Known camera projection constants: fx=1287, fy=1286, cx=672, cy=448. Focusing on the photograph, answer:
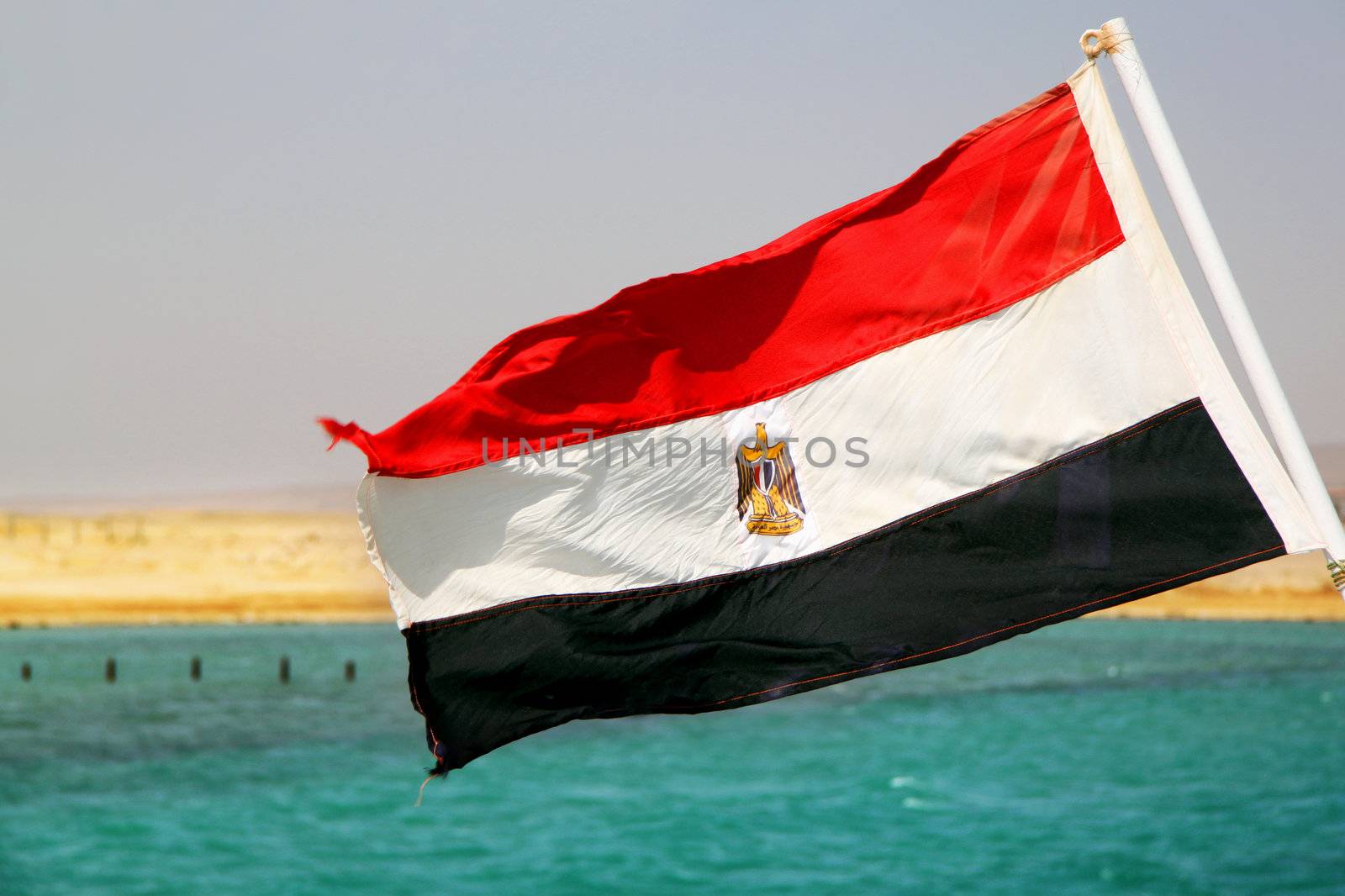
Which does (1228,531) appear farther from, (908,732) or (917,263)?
(908,732)

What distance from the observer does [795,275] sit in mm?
5523

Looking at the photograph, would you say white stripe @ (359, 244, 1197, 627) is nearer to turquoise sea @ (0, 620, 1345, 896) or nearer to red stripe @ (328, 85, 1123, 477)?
red stripe @ (328, 85, 1123, 477)

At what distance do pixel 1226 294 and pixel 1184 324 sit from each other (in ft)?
2.13

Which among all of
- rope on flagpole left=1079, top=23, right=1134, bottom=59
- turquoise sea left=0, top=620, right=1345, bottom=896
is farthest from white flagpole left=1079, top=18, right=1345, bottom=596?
turquoise sea left=0, top=620, right=1345, bottom=896

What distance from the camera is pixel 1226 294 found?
398 centimetres

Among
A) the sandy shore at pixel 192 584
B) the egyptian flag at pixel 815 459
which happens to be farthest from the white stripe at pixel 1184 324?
the sandy shore at pixel 192 584

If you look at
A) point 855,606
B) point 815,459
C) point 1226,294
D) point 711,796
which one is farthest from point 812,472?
point 711,796

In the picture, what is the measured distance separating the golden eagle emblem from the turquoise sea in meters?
16.1

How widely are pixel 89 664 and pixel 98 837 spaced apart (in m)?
37.5

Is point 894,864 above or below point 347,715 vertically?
A: below

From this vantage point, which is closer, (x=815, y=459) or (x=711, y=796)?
(x=815, y=459)

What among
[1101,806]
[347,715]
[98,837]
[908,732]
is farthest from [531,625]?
[347,715]

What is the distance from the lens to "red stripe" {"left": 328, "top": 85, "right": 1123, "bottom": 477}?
521 centimetres

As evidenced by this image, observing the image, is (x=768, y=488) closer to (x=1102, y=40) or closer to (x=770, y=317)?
(x=770, y=317)
